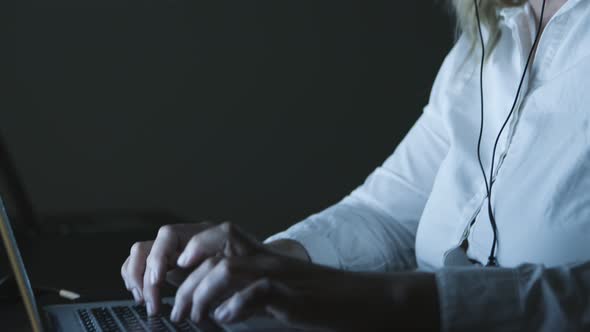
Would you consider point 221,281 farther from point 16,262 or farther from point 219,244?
point 16,262

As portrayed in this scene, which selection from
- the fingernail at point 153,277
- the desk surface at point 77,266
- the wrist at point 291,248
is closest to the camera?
the fingernail at point 153,277

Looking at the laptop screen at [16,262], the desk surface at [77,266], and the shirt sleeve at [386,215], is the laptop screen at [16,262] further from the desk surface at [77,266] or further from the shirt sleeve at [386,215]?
the shirt sleeve at [386,215]

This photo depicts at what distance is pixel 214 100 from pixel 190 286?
2.62 m

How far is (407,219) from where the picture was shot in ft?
4.25

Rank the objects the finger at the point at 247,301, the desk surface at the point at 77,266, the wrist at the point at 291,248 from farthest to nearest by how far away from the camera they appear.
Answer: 1. the wrist at the point at 291,248
2. the desk surface at the point at 77,266
3. the finger at the point at 247,301

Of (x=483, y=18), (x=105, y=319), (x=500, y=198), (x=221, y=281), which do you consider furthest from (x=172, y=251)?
(x=483, y=18)

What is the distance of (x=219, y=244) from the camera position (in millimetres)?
703

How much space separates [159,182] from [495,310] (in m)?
2.63

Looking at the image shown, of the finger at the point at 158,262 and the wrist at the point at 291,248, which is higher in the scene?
the finger at the point at 158,262

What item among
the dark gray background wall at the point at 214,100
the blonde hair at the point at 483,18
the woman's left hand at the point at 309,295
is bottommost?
the dark gray background wall at the point at 214,100

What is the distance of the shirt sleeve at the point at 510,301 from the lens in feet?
2.16

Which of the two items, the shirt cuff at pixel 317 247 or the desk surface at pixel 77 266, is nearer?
the desk surface at pixel 77 266

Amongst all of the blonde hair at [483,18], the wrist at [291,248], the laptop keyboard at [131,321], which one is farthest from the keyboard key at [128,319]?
the blonde hair at [483,18]

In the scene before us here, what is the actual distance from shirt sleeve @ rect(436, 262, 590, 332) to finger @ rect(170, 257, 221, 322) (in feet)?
0.68
